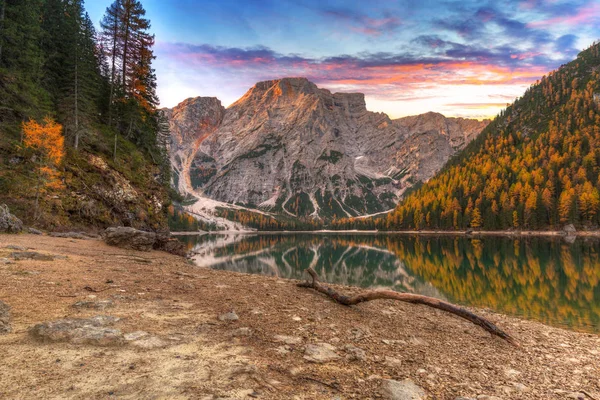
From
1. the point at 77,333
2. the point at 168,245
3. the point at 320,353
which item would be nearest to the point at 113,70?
the point at 168,245

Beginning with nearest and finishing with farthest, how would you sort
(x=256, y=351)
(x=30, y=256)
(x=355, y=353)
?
(x=256, y=351) < (x=355, y=353) < (x=30, y=256)

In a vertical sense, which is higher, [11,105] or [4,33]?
[4,33]

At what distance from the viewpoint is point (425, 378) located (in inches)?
266

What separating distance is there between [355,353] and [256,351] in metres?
2.46

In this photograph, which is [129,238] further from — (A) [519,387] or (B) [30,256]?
(A) [519,387]

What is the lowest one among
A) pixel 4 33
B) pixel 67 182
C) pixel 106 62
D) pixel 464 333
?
pixel 464 333

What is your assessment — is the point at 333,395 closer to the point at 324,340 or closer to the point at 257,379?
the point at 257,379

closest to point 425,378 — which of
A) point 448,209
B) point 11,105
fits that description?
point 11,105

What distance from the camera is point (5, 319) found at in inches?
280

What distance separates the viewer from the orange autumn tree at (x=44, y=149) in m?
30.8

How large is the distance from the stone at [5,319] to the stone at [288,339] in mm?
5989

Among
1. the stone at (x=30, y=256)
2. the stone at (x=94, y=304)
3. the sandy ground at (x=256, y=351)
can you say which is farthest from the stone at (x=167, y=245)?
the stone at (x=94, y=304)

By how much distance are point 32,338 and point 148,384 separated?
3317 mm

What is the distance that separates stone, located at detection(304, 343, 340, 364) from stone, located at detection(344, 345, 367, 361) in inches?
12.4
